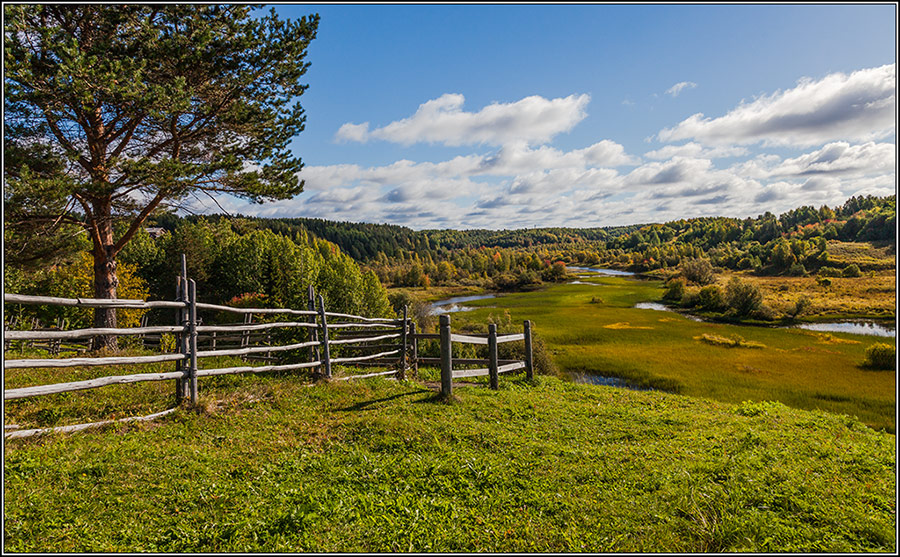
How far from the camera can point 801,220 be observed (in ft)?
563

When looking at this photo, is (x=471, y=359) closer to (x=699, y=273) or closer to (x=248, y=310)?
(x=248, y=310)

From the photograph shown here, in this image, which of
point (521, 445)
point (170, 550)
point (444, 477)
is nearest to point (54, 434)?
point (170, 550)

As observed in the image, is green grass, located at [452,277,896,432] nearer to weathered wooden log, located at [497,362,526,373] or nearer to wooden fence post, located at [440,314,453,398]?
weathered wooden log, located at [497,362,526,373]

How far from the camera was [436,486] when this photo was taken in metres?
4.38

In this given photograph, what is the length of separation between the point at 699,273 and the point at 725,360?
229 feet

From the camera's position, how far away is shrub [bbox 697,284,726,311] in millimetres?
67562

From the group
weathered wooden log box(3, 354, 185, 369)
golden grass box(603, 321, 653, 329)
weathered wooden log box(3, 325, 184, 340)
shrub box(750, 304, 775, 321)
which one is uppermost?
weathered wooden log box(3, 325, 184, 340)

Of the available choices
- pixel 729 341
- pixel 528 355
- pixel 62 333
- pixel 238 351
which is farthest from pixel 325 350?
pixel 729 341

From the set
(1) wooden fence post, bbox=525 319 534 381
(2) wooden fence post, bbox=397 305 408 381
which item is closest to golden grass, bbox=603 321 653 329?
(1) wooden fence post, bbox=525 319 534 381

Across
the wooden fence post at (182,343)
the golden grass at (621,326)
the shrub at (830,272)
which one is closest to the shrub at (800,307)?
the golden grass at (621,326)

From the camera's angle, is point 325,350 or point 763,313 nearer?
point 325,350

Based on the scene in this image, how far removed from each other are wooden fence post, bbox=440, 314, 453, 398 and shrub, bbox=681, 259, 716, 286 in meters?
102

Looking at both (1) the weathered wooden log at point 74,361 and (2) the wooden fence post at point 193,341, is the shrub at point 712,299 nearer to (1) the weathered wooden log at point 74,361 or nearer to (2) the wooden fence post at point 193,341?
(2) the wooden fence post at point 193,341

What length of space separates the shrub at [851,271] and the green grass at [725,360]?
162ft
